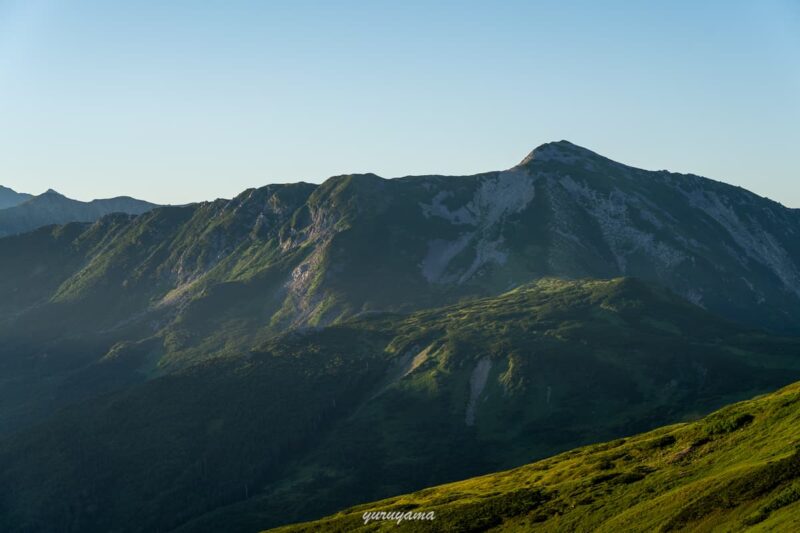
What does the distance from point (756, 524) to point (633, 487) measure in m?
27.0

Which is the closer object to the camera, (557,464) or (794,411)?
(794,411)

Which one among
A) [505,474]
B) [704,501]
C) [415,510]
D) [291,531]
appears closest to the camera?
[704,501]

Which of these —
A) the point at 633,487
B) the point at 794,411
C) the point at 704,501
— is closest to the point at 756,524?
the point at 704,501

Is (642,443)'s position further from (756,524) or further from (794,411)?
(756,524)

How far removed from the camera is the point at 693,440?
116438mm

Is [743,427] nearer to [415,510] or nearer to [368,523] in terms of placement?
[415,510]

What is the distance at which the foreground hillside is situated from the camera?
84.7 m

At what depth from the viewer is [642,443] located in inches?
5261

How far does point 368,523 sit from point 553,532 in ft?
137

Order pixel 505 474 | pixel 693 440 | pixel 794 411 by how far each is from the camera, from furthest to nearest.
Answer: pixel 505 474 < pixel 693 440 < pixel 794 411

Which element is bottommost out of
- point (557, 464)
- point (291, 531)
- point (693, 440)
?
point (291, 531)

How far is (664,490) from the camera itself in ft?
327

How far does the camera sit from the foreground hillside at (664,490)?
278ft

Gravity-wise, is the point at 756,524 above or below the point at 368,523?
above
